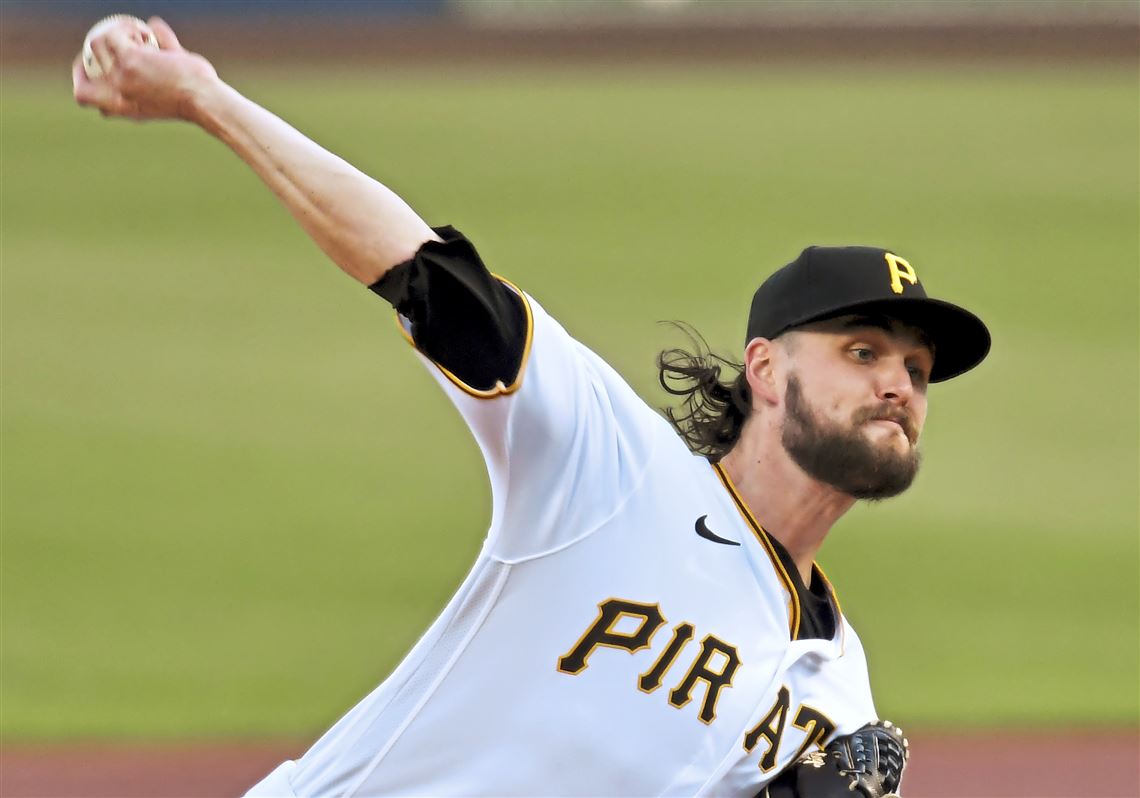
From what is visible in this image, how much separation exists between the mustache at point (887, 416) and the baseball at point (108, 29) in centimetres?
138

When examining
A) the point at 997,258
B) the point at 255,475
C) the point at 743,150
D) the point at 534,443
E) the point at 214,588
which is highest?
the point at 743,150

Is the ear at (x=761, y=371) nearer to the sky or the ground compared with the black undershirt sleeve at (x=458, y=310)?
nearer to the sky

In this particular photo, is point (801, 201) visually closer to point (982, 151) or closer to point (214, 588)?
point (982, 151)

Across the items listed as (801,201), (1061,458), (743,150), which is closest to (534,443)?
(1061,458)

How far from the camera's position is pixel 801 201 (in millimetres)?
16953

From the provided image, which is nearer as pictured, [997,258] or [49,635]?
[49,635]

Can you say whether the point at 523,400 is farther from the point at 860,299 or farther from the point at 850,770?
the point at 850,770

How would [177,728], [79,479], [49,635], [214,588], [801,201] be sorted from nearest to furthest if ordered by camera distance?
[177,728], [49,635], [214,588], [79,479], [801,201]

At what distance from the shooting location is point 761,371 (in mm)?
3080

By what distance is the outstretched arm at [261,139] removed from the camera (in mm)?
2184

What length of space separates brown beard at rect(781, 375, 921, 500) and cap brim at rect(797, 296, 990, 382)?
7.2 inches

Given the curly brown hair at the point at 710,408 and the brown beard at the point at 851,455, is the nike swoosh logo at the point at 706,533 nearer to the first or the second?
the brown beard at the point at 851,455

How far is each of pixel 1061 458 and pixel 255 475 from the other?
5848 millimetres

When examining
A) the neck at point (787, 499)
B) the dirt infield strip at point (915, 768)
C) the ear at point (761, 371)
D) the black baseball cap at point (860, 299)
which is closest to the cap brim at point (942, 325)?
the black baseball cap at point (860, 299)
